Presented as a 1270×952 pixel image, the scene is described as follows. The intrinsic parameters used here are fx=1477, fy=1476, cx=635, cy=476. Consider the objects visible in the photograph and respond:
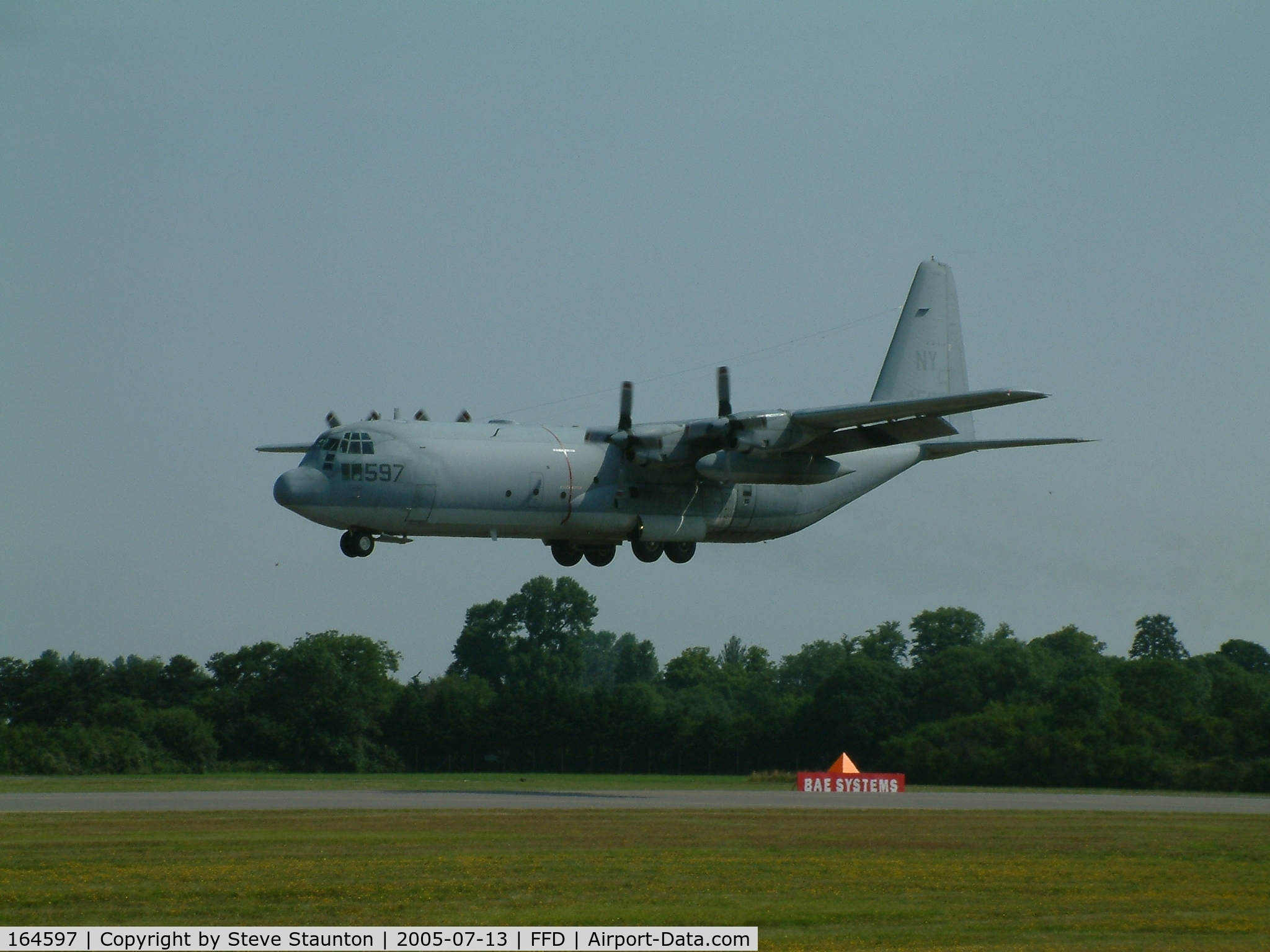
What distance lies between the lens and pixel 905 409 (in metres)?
35.6

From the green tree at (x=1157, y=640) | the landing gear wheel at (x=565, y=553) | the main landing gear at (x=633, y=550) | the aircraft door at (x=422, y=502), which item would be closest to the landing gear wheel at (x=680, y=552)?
the main landing gear at (x=633, y=550)

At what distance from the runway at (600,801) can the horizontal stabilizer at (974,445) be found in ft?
32.2

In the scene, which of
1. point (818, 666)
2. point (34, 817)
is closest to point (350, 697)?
point (34, 817)

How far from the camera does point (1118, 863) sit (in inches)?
1064

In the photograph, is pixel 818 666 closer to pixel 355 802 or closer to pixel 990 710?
pixel 990 710

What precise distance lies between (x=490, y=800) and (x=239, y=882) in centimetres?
1759

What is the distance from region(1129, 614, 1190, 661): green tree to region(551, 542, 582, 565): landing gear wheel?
351 ft

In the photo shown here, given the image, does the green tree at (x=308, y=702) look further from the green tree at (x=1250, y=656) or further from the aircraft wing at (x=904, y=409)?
the green tree at (x=1250, y=656)

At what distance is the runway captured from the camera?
35.1m

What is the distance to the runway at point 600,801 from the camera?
115 ft

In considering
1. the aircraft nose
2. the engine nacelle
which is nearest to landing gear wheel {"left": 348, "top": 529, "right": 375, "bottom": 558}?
the aircraft nose

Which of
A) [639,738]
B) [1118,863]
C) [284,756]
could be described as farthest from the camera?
[639,738]

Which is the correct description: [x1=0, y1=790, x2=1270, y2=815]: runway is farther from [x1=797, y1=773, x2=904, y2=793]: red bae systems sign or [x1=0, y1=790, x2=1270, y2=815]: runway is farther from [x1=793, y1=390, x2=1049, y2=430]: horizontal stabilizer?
[x1=793, y1=390, x2=1049, y2=430]: horizontal stabilizer
